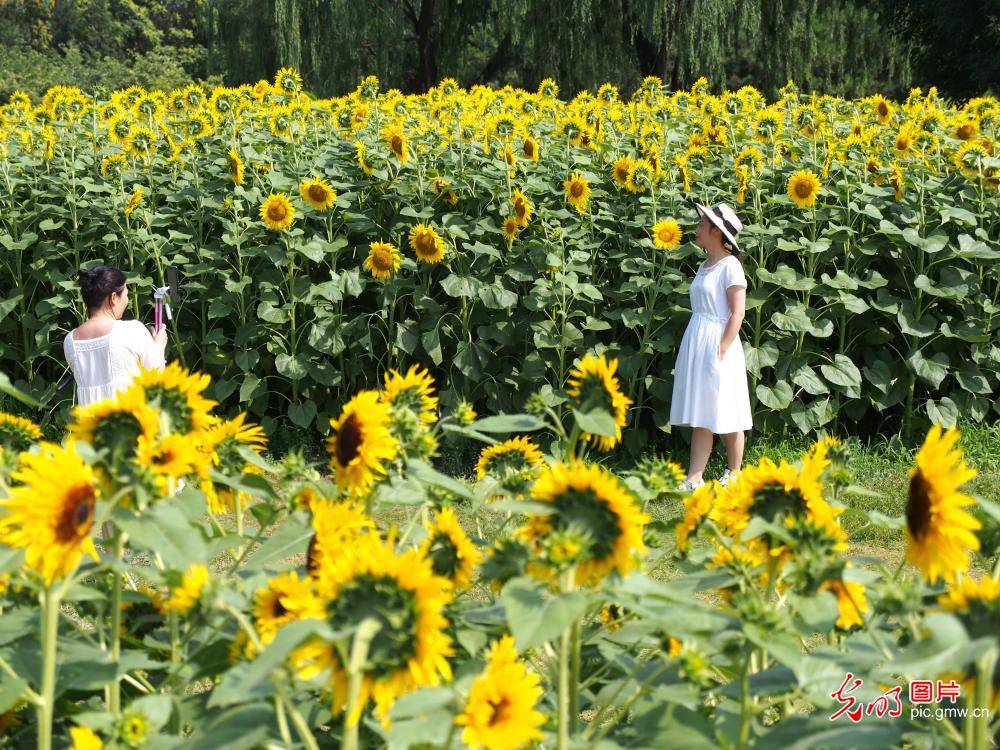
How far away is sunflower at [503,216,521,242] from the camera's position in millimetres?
5879

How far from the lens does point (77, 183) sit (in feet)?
21.7

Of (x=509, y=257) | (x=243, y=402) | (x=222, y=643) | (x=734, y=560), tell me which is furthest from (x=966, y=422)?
(x=222, y=643)

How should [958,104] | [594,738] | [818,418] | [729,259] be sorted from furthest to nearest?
[958,104]
[818,418]
[729,259]
[594,738]

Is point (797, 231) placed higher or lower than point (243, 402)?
higher

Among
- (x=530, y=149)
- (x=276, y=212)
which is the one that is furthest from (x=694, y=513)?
(x=530, y=149)

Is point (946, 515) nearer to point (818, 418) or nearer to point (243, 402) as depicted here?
point (818, 418)

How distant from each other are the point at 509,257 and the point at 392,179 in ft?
2.85

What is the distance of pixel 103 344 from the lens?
443 cm

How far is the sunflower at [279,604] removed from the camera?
3.99 ft

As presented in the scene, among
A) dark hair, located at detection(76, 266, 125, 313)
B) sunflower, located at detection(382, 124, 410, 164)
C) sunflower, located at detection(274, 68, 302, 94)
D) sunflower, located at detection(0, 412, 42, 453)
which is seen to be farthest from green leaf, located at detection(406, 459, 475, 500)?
sunflower, located at detection(274, 68, 302, 94)

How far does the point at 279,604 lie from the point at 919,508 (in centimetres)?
80

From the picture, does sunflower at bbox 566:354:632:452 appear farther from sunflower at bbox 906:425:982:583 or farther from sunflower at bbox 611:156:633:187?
sunflower at bbox 611:156:633:187

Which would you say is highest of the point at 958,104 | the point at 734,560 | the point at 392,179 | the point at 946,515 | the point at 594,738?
the point at 958,104

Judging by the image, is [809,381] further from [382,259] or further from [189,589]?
[189,589]
